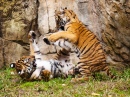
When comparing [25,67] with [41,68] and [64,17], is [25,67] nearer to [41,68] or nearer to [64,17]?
[41,68]

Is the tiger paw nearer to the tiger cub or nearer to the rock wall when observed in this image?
the tiger cub

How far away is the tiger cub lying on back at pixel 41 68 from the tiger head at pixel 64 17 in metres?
0.71

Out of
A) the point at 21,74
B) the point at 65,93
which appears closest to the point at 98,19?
the point at 21,74

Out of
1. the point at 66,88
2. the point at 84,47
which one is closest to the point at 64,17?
the point at 84,47

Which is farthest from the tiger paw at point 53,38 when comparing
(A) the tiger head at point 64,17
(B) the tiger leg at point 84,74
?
(B) the tiger leg at point 84,74

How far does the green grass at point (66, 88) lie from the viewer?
218 inches

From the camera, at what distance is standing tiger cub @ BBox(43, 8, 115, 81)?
7258 mm

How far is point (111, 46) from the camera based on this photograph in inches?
317

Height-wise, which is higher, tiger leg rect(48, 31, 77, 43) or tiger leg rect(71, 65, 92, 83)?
tiger leg rect(48, 31, 77, 43)

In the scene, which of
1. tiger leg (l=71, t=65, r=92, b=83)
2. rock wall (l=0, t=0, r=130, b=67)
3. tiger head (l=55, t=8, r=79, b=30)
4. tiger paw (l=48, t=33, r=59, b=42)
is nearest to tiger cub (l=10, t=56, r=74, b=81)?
tiger leg (l=71, t=65, r=92, b=83)

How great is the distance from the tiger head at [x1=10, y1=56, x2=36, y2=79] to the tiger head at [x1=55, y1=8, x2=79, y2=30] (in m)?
0.95

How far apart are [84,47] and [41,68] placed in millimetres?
941

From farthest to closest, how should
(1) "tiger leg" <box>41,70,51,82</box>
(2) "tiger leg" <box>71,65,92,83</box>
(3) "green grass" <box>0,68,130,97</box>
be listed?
(1) "tiger leg" <box>41,70,51,82</box> < (2) "tiger leg" <box>71,65,92,83</box> < (3) "green grass" <box>0,68,130,97</box>

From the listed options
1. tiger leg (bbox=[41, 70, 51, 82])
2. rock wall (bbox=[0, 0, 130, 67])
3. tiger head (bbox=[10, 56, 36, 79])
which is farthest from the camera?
rock wall (bbox=[0, 0, 130, 67])
